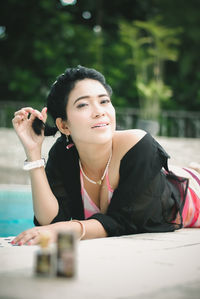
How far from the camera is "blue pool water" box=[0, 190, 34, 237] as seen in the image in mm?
5262

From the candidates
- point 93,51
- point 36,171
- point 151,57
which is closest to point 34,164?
point 36,171

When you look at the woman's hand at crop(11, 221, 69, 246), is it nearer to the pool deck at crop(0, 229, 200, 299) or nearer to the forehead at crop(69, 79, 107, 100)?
the pool deck at crop(0, 229, 200, 299)

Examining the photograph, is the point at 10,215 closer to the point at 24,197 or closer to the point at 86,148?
the point at 24,197

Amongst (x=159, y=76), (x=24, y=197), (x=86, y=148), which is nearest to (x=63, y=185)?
(x=86, y=148)

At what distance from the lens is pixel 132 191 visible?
9.39 feet

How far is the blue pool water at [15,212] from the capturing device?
5262mm

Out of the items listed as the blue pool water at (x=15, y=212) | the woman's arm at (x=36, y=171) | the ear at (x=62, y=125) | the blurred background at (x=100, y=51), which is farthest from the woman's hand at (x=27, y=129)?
the blurred background at (x=100, y=51)

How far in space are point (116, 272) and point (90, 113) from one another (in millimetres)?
1235

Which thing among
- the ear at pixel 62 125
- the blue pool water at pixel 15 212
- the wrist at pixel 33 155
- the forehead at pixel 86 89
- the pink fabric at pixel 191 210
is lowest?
the blue pool water at pixel 15 212

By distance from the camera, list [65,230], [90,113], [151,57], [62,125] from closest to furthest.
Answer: [65,230], [90,113], [62,125], [151,57]

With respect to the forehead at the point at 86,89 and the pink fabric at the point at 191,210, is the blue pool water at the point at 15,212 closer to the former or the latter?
the pink fabric at the point at 191,210

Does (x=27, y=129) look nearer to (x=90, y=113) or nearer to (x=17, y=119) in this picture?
(x=17, y=119)

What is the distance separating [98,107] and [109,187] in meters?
0.58

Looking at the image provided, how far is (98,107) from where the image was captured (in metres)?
2.87
